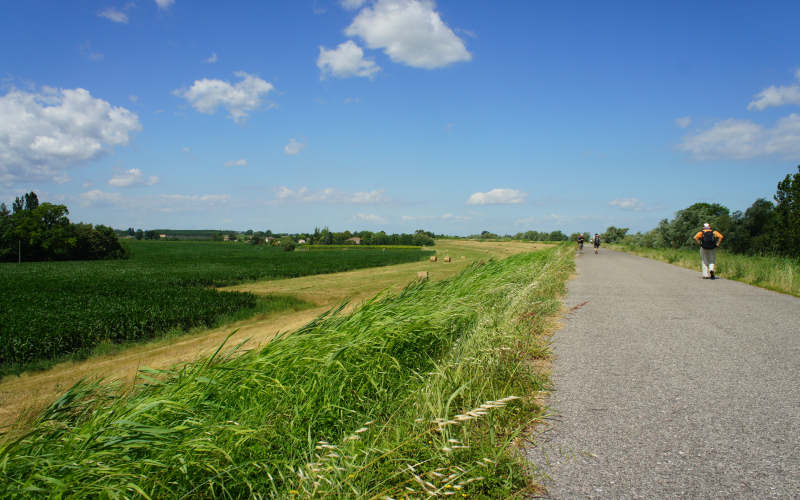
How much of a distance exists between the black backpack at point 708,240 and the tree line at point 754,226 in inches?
433

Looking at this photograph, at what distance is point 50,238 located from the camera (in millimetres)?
58781

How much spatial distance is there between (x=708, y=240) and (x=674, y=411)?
1444 centimetres

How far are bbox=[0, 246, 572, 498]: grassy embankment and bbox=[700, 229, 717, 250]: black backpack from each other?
45.5 ft

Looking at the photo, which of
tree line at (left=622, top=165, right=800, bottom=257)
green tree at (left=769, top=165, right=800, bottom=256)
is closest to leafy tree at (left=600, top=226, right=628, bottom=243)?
tree line at (left=622, top=165, right=800, bottom=257)

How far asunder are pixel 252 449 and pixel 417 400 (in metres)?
1.27

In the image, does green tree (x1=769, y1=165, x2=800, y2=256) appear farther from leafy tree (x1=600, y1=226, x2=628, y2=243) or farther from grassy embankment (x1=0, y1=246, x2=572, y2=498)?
leafy tree (x1=600, y1=226, x2=628, y2=243)

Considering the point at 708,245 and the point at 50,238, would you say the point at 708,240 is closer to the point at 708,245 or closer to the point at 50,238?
the point at 708,245

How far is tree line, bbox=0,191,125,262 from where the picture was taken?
5741 centimetres

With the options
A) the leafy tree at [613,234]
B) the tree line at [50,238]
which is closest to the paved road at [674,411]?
the tree line at [50,238]

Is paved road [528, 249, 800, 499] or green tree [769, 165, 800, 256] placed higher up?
green tree [769, 165, 800, 256]

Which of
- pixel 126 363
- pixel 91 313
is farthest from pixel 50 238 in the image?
pixel 126 363

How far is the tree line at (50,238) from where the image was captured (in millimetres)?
57406

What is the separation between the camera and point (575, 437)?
3117 mm

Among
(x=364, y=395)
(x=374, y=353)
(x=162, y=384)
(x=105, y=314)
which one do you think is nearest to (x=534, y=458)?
(x=364, y=395)
